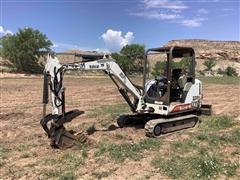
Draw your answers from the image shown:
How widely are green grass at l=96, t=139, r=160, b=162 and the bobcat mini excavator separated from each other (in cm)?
73

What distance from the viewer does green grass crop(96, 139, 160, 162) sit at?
7.84 m

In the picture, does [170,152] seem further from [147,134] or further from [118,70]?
[118,70]

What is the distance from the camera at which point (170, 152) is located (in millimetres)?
8281

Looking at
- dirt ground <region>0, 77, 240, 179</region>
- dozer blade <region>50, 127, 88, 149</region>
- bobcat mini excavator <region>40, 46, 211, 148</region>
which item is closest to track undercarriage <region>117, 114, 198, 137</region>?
bobcat mini excavator <region>40, 46, 211, 148</region>

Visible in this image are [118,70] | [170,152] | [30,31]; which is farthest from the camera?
[30,31]

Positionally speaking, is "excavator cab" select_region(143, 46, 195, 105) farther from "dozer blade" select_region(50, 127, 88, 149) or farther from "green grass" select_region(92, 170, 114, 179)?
"green grass" select_region(92, 170, 114, 179)

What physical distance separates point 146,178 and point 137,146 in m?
1.90

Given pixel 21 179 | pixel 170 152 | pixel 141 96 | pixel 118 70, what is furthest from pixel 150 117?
→ pixel 21 179

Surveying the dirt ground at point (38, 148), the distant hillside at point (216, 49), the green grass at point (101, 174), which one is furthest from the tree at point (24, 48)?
the distant hillside at point (216, 49)

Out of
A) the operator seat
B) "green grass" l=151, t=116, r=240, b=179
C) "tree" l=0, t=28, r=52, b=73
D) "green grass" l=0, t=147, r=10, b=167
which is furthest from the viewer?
"tree" l=0, t=28, r=52, b=73

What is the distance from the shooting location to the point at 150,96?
10703mm

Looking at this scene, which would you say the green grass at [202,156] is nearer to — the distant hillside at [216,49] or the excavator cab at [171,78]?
the excavator cab at [171,78]

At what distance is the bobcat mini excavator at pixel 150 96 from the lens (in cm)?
843

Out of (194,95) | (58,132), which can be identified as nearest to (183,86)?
(194,95)
